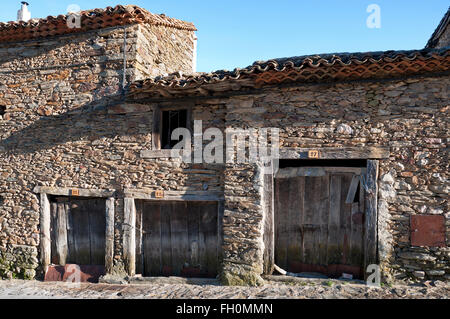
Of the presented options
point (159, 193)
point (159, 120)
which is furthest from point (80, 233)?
point (159, 120)

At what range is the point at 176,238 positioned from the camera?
19.2 feet

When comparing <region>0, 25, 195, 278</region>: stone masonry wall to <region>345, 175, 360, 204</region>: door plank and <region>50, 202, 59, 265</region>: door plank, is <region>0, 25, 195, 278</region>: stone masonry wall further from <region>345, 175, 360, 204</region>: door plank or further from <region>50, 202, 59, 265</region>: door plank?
<region>345, 175, 360, 204</region>: door plank

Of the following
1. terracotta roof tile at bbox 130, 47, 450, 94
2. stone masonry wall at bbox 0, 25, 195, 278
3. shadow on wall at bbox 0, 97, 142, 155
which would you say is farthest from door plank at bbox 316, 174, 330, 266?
shadow on wall at bbox 0, 97, 142, 155

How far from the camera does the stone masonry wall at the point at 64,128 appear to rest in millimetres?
5855

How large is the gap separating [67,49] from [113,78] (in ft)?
3.93

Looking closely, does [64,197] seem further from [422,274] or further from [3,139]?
[422,274]

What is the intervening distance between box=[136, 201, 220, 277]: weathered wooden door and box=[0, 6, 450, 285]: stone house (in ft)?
0.08

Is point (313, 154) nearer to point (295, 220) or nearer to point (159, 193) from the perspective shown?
point (295, 220)

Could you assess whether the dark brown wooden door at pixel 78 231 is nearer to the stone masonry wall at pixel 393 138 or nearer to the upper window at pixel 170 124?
the upper window at pixel 170 124

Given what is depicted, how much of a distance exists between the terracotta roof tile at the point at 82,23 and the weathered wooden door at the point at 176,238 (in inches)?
132

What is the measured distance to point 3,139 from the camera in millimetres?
6418

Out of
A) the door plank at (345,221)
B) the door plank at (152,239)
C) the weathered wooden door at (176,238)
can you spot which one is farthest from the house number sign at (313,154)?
the door plank at (152,239)

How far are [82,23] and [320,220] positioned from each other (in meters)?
5.52

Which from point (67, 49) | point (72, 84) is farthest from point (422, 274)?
point (67, 49)
